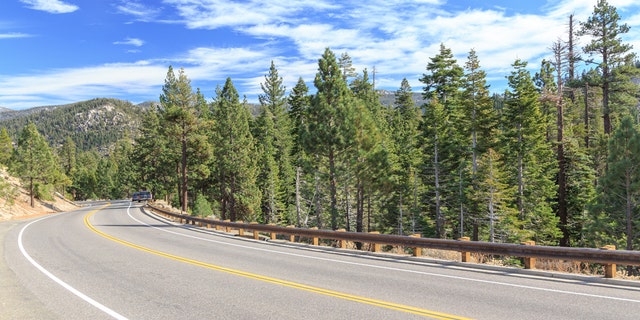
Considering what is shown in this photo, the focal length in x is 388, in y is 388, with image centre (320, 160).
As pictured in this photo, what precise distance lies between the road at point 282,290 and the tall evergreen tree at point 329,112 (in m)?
18.5

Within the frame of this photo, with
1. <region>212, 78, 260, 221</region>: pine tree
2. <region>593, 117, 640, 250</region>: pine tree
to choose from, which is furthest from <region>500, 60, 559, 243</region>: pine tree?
<region>212, 78, 260, 221</region>: pine tree

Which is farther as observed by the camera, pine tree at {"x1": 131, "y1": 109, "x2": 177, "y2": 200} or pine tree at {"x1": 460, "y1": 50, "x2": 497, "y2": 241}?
pine tree at {"x1": 131, "y1": 109, "x2": 177, "y2": 200}

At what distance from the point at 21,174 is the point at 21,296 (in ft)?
168

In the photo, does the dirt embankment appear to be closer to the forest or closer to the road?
the forest

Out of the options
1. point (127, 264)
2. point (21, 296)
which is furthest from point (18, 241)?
point (21, 296)

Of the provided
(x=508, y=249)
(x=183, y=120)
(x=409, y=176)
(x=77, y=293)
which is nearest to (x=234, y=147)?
(x=183, y=120)

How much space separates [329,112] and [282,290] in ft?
78.4

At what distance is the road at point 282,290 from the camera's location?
676cm

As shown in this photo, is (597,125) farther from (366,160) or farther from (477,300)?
(477,300)

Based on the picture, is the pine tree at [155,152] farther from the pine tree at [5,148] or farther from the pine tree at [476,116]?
the pine tree at [476,116]

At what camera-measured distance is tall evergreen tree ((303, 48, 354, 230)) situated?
31.3 m

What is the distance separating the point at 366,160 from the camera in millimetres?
34906

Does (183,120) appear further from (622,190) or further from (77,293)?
(622,190)

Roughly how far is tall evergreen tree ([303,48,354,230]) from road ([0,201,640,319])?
60.7 ft
